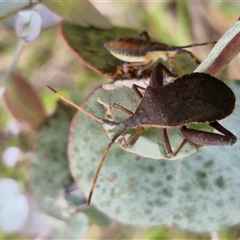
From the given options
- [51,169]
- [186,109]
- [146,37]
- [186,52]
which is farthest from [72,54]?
[186,109]

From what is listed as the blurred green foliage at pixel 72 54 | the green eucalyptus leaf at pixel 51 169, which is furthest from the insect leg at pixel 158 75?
the blurred green foliage at pixel 72 54

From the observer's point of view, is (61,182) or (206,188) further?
(61,182)

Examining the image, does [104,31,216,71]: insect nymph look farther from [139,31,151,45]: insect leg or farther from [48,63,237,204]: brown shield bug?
[48,63,237,204]: brown shield bug

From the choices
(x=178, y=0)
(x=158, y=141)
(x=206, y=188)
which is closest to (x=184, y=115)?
(x=158, y=141)

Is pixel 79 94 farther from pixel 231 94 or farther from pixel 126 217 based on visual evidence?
pixel 231 94

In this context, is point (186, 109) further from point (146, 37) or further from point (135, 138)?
point (146, 37)

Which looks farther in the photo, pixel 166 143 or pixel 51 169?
pixel 51 169
